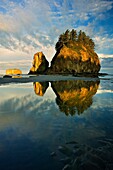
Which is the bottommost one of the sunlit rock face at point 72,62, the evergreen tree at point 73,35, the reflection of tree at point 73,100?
the reflection of tree at point 73,100

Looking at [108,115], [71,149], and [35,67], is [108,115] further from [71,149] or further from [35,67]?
[35,67]

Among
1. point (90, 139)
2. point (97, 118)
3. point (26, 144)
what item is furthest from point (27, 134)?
point (97, 118)

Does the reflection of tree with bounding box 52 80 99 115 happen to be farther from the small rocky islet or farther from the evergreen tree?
the evergreen tree

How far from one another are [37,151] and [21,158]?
1.93 ft

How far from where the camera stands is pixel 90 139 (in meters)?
6.36

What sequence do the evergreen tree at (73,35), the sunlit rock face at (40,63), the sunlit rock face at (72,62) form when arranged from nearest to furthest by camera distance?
the sunlit rock face at (72,62), the sunlit rock face at (40,63), the evergreen tree at (73,35)

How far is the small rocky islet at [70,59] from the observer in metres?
84.1

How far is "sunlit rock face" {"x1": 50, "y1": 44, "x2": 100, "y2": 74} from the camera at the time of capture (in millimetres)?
83750

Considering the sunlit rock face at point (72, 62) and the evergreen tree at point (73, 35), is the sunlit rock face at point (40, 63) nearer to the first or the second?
the sunlit rock face at point (72, 62)

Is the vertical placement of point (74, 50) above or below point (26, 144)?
above

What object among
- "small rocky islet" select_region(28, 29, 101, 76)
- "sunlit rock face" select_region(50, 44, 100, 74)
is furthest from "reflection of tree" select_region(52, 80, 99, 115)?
"sunlit rock face" select_region(50, 44, 100, 74)

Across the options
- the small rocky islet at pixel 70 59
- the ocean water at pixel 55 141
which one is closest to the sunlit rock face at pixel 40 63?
the small rocky islet at pixel 70 59

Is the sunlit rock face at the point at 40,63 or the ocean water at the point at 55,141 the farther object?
the sunlit rock face at the point at 40,63

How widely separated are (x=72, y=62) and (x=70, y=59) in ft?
6.09
